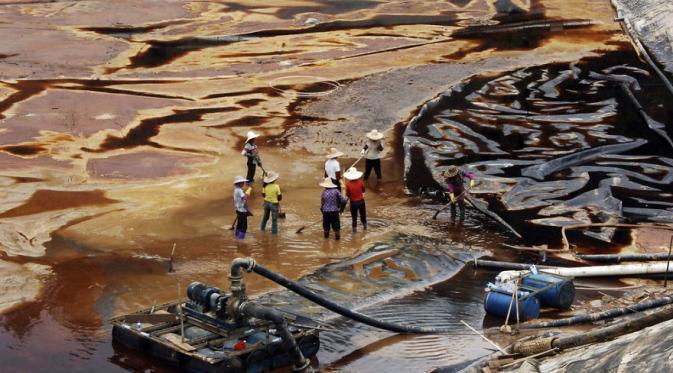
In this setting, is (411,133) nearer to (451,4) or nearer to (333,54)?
(333,54)

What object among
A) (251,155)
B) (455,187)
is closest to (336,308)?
(455,187)

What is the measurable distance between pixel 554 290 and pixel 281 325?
4.95 m

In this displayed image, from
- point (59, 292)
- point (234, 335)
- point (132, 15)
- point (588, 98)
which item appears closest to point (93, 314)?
point (59, 292)

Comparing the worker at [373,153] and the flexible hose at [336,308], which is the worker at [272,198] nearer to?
the worker at [373,153]

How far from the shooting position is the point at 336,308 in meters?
15.2

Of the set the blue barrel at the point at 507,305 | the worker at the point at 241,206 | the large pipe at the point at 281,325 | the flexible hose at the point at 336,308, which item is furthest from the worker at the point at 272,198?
the large pipe at the point at 281,325


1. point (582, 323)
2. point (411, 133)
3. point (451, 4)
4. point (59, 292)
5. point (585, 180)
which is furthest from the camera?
point (451, 4)

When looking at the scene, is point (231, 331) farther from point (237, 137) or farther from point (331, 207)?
point (237, 137)

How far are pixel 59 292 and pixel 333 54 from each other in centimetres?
2240

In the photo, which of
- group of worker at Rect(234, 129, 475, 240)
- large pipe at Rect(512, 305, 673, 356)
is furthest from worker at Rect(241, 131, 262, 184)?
large pipe at Rect(512, 305, 673, 356)

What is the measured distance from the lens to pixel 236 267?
1452 cm

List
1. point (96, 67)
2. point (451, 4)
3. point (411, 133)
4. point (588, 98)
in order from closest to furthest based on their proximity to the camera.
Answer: point (411, 133) < point (588, 98) < point (96, 67) < point (451, 4)

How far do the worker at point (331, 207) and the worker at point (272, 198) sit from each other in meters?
0.88

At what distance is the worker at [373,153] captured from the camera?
24344mm
